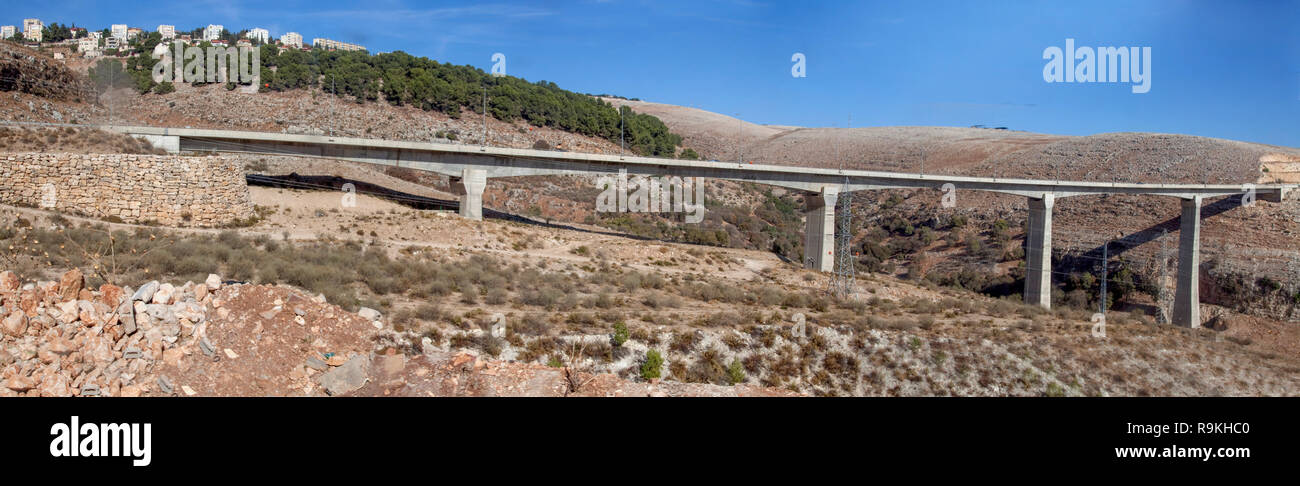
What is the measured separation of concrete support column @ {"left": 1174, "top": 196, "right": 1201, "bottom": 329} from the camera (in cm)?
4350

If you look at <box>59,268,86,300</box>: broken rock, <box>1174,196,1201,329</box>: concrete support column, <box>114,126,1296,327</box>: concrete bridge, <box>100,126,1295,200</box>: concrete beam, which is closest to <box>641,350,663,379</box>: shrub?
<box>59,268,86,300</box>: broken rock

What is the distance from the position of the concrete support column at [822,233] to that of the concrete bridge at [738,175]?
0.19 ft

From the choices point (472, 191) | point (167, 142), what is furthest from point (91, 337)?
point (167, 142)

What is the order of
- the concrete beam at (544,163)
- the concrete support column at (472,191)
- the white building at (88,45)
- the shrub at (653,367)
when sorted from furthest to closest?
the white building at (88,45) < the concrete support column at (472,191) < the concrete beam at (544,163) < the shrub at (653,367)

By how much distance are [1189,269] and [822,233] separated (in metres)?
24.6

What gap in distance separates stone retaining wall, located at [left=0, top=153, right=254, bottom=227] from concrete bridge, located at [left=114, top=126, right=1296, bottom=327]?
6.72 meters

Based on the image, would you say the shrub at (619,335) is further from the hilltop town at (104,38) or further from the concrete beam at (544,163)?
the hilltop town at (104,38)

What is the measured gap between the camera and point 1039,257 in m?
43.5

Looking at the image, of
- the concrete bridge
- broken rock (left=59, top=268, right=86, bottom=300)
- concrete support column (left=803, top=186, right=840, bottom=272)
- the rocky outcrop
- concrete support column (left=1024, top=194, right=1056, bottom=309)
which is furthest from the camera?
concrete support column (left=1024, top=194, right=1056, bottom=309)

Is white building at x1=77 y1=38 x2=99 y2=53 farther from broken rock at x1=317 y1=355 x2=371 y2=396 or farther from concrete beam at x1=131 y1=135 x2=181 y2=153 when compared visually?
broken rock at x1=317 y1=355 x2=371 y2=396

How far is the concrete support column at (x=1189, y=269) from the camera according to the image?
43.5 m

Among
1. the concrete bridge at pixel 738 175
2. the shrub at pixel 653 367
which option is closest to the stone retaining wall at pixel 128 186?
the concrete bridge at pixel 738 175
